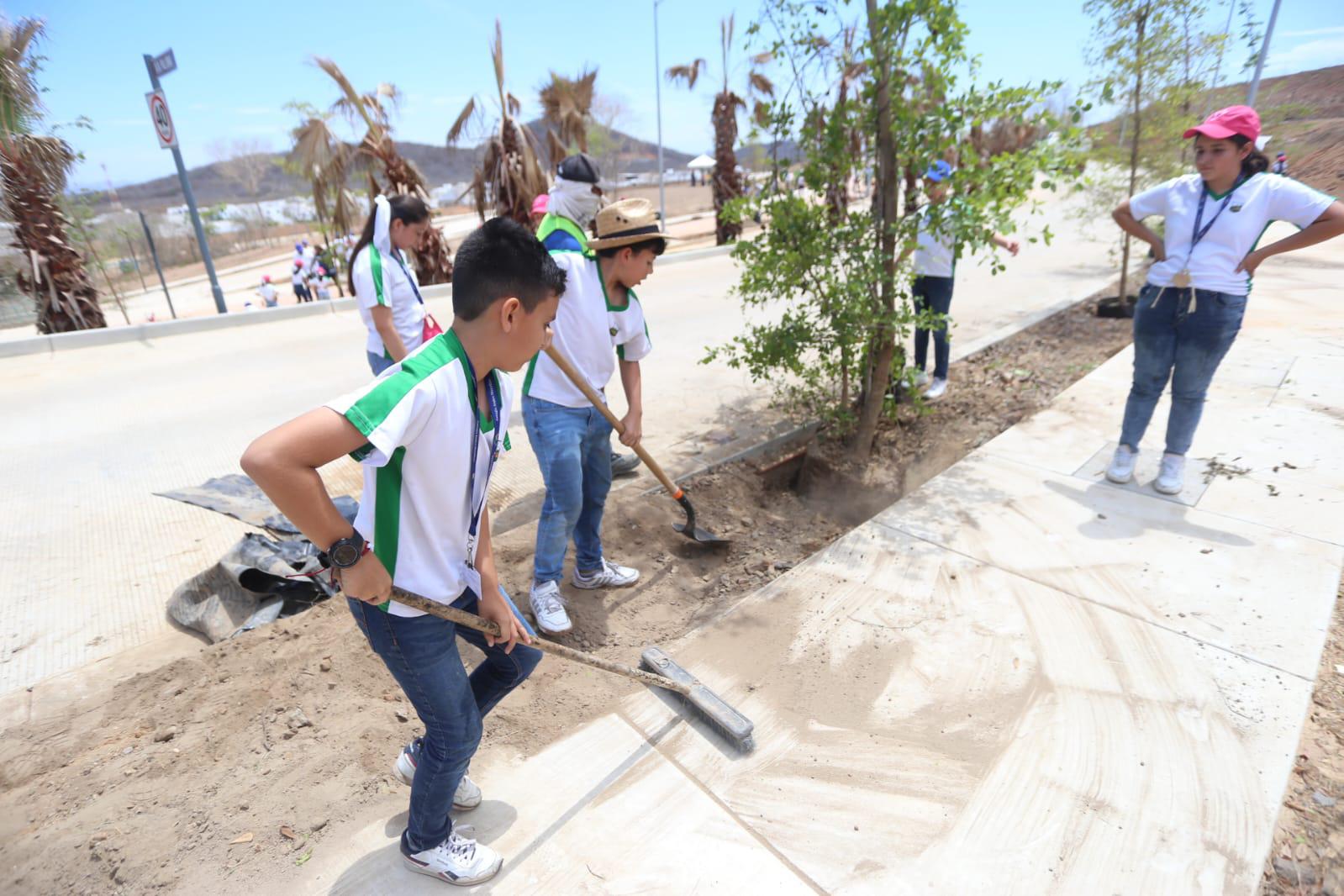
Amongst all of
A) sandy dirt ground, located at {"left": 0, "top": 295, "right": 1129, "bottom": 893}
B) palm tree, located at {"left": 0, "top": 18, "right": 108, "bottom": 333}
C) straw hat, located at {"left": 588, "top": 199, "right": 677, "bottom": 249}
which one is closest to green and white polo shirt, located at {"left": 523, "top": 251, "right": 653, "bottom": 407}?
straw hat, located at {"left": 588, "top": 199, "right": 677, "bottom": 249}

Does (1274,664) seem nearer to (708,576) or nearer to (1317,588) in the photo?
(1317,588)

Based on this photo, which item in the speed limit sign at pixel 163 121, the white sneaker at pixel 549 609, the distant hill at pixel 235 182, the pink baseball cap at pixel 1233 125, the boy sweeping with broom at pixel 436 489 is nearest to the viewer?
the boy sweeping with broom at pixel 436 489

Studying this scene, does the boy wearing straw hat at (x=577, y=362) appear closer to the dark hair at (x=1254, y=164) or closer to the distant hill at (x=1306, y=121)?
the dark hair at (x=1254, y=164)

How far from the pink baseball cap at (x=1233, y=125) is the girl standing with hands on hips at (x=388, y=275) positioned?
4.11m

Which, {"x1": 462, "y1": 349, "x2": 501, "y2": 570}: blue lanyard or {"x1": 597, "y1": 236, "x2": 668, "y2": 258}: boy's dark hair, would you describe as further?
{"x1": 597, "y1": 236, "x2": 668, "y2": 258}: boy's dark hair

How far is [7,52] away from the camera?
14.8ft

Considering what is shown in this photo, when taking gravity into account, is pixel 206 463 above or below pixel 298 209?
below

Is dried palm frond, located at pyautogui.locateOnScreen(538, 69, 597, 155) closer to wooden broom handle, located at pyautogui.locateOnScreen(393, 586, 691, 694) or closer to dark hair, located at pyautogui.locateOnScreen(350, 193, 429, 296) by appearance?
dark hair, located at pyautogui.locateOnScreen(350, 193, 429, 296)

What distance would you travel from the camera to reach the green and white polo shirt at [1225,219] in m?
3.47

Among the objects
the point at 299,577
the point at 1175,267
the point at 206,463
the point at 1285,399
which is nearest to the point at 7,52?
the point at 206,463

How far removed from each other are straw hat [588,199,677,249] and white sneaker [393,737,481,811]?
2095 mm

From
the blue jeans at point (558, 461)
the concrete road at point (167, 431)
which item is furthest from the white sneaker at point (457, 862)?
the concrete road at point (167, 431)

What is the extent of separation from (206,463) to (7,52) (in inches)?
115

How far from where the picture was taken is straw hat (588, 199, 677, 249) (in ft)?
9.96
